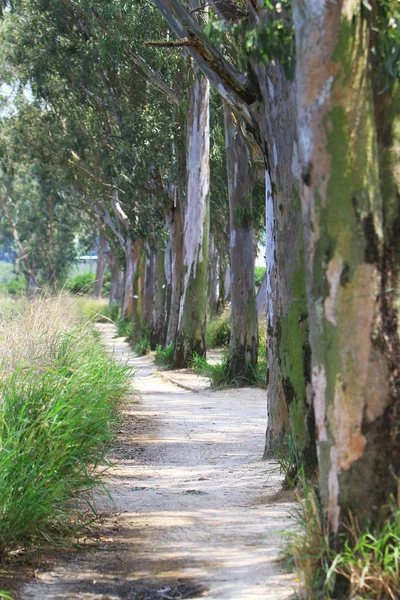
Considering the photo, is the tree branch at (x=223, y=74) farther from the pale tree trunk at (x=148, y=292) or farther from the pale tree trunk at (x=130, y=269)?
the pale tree trunk at (x=130, y=269)

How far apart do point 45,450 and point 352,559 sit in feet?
7.86

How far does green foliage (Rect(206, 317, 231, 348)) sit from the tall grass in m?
12.9

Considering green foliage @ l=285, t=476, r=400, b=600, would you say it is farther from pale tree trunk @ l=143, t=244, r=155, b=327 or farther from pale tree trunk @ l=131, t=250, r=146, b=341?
pale tree trunk @ l=131, t=250, r=146, b=341

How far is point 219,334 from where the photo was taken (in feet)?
70.1

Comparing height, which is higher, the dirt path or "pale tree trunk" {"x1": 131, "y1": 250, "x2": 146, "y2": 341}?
"pale tree trunk" {"x1": 131, "y1": 250, "x2": 146, "y2": 341}

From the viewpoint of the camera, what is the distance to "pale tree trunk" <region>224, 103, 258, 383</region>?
14789 millimetres

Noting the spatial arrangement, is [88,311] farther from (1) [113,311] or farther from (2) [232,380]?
(1) [113,311]

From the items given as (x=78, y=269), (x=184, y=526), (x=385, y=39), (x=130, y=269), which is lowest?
(x=184, y=526)

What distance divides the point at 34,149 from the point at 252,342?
54.2 ft

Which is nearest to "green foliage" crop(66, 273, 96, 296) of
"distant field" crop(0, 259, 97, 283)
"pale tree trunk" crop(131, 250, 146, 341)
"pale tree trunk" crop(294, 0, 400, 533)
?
"pale tree trunk" crop(131, 250, 146, 341)

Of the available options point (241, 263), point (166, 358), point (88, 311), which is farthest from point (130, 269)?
point (241, 263)

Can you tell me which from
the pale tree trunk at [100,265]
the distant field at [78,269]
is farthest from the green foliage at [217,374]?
the distant field at [78,269]

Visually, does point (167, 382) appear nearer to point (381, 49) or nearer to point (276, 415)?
point (276, 415)

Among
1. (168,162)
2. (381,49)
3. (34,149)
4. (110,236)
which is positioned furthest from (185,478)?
(110,236)
